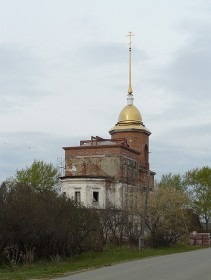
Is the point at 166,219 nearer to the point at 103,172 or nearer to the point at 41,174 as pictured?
the point at 103,172

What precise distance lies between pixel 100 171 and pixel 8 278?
39.9m

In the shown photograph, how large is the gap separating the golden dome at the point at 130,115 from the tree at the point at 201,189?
43.2ft

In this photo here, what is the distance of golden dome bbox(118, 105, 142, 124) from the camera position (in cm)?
6588

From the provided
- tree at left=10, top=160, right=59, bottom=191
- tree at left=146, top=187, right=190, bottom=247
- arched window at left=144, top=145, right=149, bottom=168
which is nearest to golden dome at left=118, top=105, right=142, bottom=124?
arched window at left=144, top=145, right=149, bottom=168

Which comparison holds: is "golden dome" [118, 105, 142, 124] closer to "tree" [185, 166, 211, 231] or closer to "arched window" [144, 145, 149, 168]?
"arched window" [144, 145, 149, 168]

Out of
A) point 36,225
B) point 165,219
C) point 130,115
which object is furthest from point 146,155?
point 36,225

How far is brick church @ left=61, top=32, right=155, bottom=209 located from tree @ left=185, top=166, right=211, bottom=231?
452 inches

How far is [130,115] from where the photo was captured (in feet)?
217

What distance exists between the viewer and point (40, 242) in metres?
26.0

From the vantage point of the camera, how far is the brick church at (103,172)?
54.8 metres

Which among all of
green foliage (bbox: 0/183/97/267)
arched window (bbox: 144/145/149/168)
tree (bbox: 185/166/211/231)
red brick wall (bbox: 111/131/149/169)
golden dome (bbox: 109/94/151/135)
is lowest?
green foliage (bbox: 0/183/97/267)

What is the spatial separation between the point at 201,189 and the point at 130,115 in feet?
51.6

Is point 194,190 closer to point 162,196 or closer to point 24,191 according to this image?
point 162,196

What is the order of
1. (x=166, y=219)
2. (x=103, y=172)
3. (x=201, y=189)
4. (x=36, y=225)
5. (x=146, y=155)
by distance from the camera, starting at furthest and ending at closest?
(x=201, y=189), (x=146, y=155), (x=103, y=172), (x=166, y=219), (x=36, y=225)
